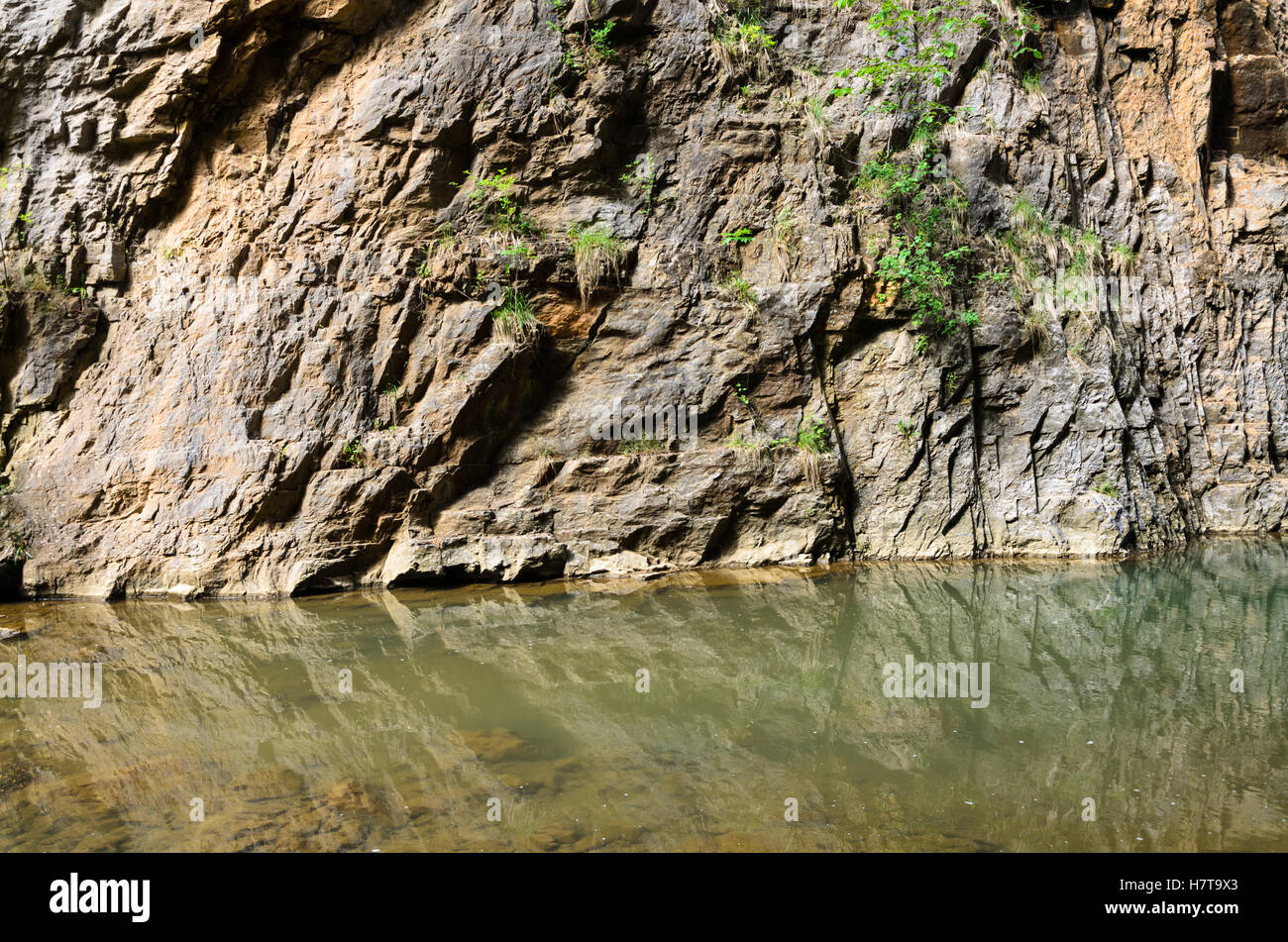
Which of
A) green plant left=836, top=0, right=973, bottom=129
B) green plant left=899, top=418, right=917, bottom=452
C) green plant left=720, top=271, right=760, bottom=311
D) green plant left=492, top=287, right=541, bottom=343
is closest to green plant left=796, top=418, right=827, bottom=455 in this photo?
green plant left=899, top=418, right=917, bottom=452

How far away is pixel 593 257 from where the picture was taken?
340 inches

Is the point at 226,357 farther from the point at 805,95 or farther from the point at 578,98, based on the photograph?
the point at 805,95

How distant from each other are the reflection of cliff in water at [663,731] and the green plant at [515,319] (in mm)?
3253

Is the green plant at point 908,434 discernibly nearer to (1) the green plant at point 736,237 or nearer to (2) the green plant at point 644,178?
(1) the green plant at point 736,237

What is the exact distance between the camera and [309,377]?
7.85m

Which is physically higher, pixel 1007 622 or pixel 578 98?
pixel 578 98

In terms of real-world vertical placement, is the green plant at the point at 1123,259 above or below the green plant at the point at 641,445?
above

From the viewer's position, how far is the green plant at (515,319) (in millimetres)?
8219

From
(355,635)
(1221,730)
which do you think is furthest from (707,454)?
(1221,730)

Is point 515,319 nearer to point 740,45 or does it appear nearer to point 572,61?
point 572,61

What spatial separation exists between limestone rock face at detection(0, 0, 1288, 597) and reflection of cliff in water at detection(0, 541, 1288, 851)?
1701 mm

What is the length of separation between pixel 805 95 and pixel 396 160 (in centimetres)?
501

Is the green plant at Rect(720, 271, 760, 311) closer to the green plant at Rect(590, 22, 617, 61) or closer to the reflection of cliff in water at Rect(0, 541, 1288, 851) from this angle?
the green plant at Rect(590, 22, 617, 61)

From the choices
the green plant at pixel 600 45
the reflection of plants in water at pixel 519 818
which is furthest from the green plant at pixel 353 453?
the reflection of plants in water at pixel 519 818
